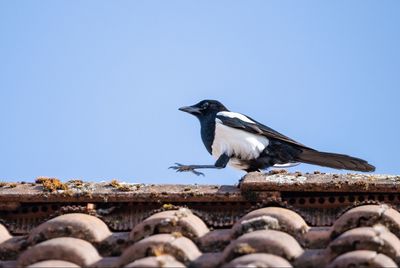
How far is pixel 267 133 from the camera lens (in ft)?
26.2

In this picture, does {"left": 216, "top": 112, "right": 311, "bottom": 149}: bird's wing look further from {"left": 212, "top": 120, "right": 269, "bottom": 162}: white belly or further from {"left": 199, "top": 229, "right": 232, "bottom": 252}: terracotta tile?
{"left": 199, "top": 229, "right": 232, "bottom": 252}: terracotta tile

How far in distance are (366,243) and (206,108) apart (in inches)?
224

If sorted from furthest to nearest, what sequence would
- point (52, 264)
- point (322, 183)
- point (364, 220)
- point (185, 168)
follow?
point (185, 168), point (322, 183), point (364, 220), point (52, 264)

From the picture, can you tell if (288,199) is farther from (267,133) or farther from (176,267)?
(267,133)

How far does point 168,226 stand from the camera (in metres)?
3.48

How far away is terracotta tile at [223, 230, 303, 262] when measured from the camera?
3.17m

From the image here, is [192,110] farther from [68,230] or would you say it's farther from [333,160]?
[68,230]

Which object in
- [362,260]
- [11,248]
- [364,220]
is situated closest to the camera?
[362,260]

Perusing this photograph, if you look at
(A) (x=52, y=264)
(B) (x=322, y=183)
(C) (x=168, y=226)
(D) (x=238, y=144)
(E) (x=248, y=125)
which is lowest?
(A) (x=52, y=264)

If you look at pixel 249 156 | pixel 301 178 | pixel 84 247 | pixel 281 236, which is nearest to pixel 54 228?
pixel 84 247

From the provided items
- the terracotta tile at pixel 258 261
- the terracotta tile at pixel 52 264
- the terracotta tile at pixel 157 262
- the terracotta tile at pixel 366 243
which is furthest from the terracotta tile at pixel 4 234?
the terracotta tile at pixel 366 243

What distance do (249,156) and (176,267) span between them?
16.2 ft

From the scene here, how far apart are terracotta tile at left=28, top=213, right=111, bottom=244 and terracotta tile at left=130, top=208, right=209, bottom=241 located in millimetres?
139

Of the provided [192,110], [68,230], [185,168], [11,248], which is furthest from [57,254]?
[192,110]
